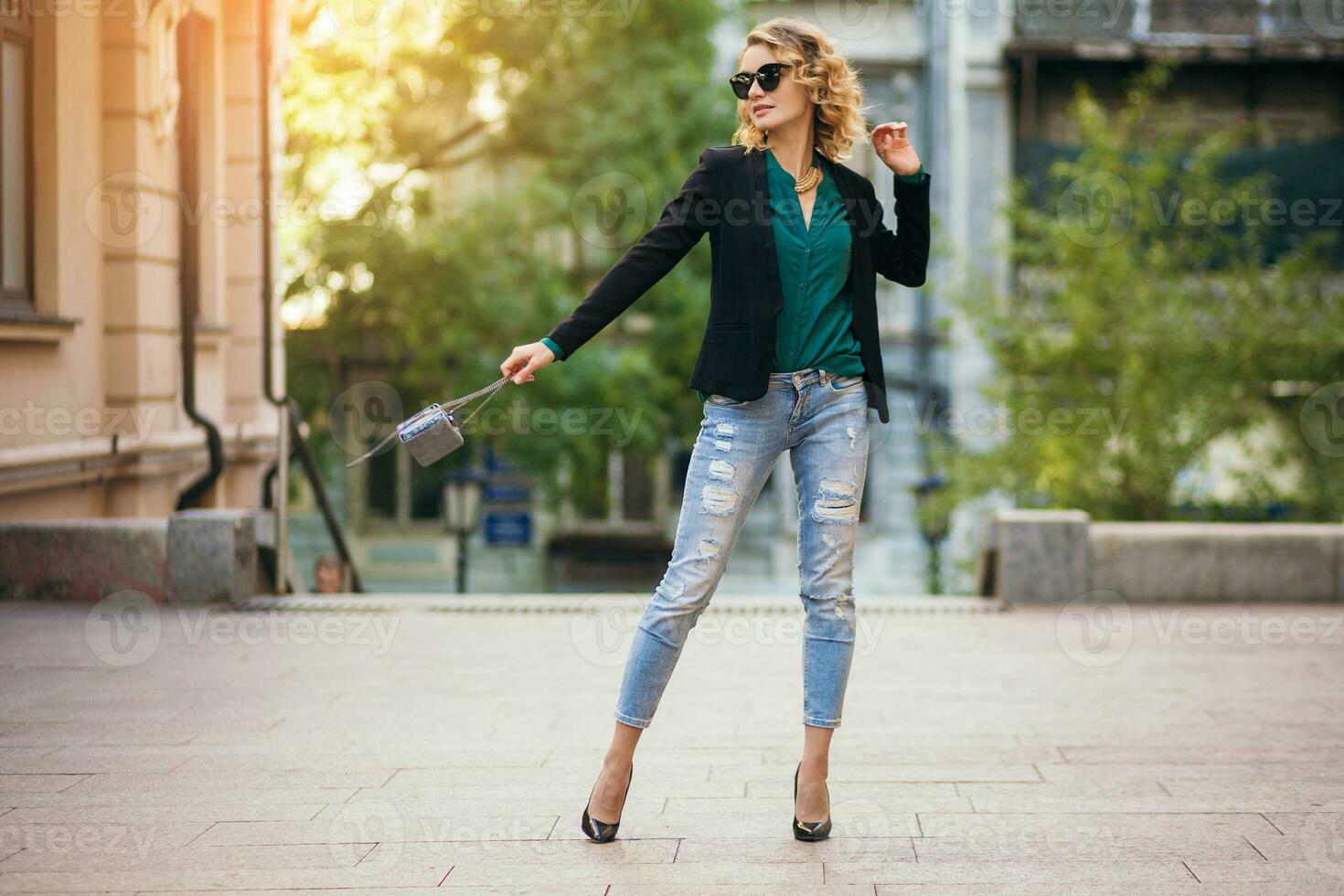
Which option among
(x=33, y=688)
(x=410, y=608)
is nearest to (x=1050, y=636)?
(x=410, y=608)

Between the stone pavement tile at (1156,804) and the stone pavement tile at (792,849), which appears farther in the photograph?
the stone pavement tile at (1156,804)

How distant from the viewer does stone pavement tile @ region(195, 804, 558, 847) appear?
3781mm

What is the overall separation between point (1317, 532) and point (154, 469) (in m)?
7.01

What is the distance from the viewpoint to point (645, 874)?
11.5 feet

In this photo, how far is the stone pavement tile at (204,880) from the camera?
336 centimetres

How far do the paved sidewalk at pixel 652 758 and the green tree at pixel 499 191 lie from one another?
8100 millimetres

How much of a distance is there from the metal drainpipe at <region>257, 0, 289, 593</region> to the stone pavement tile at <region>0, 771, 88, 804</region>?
3909mm

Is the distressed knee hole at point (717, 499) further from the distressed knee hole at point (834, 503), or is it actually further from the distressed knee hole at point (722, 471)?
the distressed knee hole at point (834, 503)

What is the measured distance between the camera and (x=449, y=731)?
509 cm

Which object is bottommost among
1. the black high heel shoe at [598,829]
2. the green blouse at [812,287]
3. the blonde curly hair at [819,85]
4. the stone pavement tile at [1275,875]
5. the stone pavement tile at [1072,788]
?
the stone pavement tile at [1072,788]

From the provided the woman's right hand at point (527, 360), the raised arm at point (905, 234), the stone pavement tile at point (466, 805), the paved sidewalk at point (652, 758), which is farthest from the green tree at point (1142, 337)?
the woman's right hand at point (527, 360)

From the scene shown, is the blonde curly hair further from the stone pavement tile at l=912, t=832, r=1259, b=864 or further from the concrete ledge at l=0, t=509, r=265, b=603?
the concrete ledge at l=0, t=509, r=265, b=603

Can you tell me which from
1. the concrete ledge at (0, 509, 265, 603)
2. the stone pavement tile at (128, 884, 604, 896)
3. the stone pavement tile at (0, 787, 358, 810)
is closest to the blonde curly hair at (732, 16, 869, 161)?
the stone pavement tile at (128, 884, 604, 896)

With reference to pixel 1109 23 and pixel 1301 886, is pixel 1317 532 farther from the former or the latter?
pixel 1109 23
